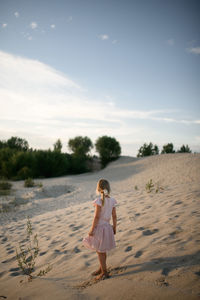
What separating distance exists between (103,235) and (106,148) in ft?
95.1

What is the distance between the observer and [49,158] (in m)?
21.2

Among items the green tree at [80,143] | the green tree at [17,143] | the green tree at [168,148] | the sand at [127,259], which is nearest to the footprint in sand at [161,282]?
the sand at [127,259]

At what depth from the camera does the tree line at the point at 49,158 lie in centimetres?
1828

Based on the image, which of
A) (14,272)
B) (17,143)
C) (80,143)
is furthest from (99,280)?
(80,143)

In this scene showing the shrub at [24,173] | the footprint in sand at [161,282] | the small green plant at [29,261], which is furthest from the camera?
the shrub at [24,173]

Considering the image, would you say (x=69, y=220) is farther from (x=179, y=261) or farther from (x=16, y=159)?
(x=16, y=159)

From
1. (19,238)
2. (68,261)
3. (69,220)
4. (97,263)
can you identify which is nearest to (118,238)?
(97,263)

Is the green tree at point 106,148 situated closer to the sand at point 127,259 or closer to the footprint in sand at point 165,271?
the sand at point 127,259

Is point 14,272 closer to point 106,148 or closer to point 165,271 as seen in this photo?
point 165,271

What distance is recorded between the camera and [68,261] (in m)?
2.93

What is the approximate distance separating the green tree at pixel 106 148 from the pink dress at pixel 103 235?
28.5 m

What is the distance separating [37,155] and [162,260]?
787 inches

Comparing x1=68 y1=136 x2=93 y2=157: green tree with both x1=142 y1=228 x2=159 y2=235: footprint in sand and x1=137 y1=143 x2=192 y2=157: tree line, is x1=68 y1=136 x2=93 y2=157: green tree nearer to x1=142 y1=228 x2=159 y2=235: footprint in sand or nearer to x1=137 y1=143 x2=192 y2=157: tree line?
x1=137 y1=143 x2=192 y2=157: tree line

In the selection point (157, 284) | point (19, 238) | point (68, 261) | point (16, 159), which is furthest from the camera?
point (16, 159)
